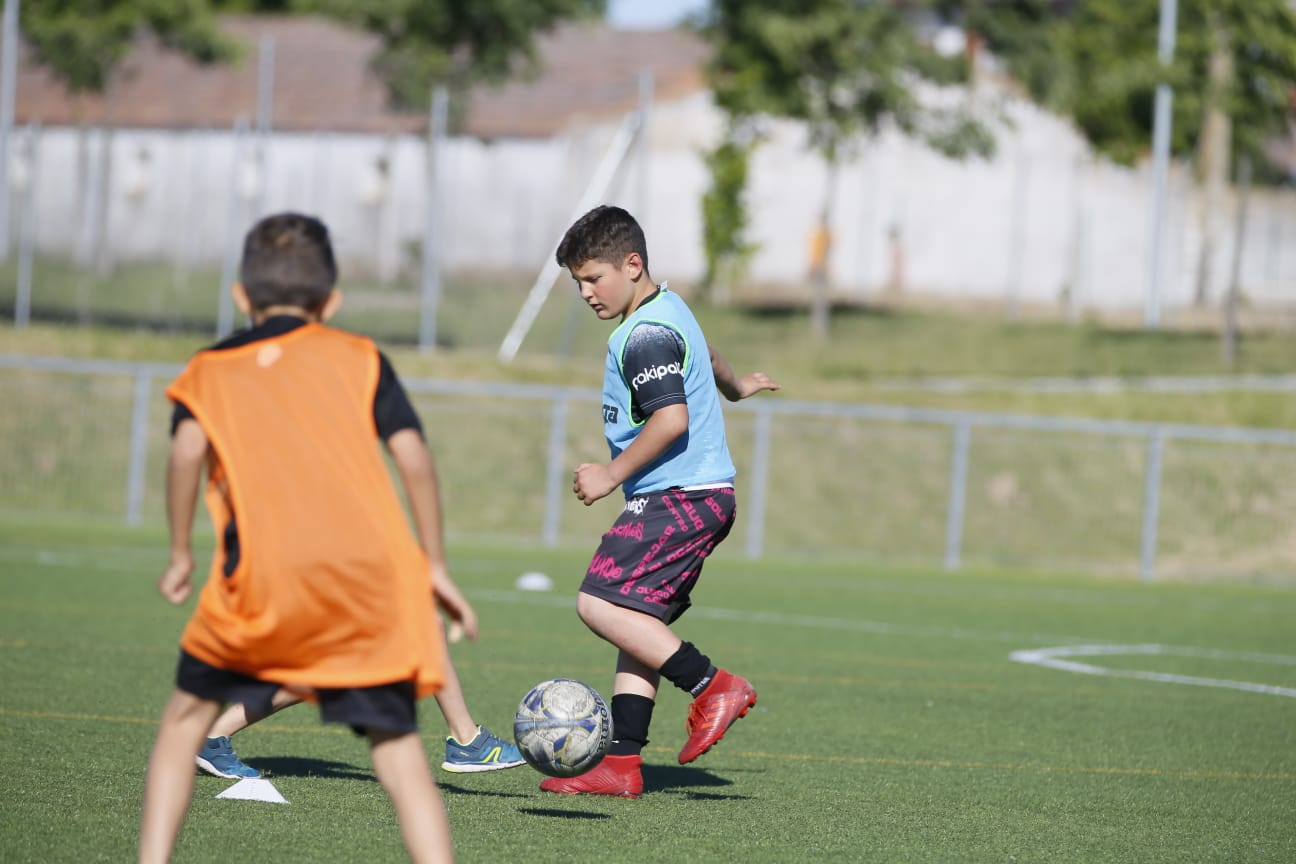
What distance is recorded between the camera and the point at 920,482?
20875 mm

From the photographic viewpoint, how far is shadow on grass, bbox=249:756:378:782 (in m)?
6.56

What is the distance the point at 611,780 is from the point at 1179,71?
2464 cm

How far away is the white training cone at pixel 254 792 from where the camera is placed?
236 inches

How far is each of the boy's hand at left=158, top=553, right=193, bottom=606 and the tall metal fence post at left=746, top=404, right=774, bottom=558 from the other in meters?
15.8

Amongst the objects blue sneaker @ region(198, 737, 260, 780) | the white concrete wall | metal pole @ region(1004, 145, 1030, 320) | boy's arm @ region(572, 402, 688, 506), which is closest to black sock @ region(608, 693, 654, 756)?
boy's arm @ region(572, 402, 688, 506)

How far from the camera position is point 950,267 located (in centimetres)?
4088

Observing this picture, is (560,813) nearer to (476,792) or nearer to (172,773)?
(476,792)

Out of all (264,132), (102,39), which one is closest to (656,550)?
(264,132)

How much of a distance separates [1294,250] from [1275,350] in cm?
995

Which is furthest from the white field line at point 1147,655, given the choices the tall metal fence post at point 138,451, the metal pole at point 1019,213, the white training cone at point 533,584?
the metal pole at point 1019,213

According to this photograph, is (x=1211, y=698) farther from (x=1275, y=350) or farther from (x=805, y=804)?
(x=1275, y=350)

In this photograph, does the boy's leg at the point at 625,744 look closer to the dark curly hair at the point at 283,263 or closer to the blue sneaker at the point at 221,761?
the blue sneaker at the point at 221,761

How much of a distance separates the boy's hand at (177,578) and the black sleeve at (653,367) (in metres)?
2.07

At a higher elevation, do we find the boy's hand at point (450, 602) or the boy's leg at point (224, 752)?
the boy's hand at point (450, 602)
